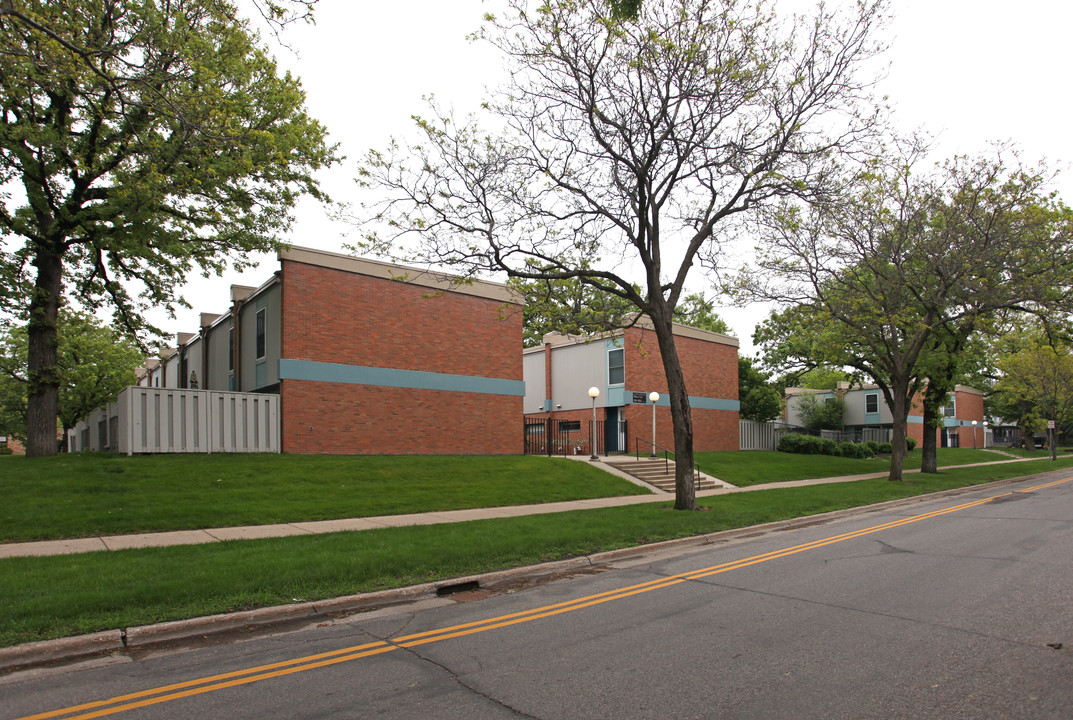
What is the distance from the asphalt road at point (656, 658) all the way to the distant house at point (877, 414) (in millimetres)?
46420

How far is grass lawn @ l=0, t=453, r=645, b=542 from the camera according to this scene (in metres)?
11.7

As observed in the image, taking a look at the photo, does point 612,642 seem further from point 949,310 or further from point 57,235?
point 949,310

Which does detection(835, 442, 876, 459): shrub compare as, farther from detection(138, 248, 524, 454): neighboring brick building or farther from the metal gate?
detection(138, 248, 524, 454): neighboring brick building

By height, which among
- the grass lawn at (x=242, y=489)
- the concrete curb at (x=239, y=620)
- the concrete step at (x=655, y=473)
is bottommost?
the concrete step at (x=655, y=473)

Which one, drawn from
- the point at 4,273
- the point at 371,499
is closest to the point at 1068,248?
the point at 371,499

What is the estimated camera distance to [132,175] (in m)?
15.2

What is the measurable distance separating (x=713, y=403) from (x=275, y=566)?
27250 mm

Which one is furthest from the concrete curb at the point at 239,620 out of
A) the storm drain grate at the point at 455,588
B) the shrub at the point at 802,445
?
the shrub at the point at 802,445

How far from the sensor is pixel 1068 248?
21.5 metres

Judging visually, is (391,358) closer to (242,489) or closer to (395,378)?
(395,378)

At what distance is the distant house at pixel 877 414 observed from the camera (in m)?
55.0

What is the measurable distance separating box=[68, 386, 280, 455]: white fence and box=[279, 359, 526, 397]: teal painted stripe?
1046 millimetres

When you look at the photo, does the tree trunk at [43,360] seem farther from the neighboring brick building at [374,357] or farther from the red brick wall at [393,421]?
the red brick wall at [393,421]

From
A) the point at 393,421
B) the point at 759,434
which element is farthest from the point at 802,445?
the point at 393,421
